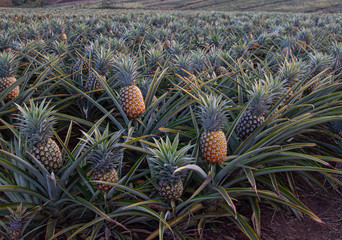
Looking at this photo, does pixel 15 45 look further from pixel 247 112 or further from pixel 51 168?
pixel 247 112

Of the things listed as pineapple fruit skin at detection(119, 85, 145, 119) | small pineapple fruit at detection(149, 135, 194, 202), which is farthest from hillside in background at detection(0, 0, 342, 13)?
small pineapple fruit at detection(149, 135, 194, 202)

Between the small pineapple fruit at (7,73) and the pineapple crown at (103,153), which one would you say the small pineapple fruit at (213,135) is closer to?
the pineapple crown at (103,153)

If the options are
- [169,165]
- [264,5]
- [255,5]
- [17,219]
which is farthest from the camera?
[264,5]

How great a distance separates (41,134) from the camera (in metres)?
1.67

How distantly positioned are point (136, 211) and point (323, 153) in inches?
83.9

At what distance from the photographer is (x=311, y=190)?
246 centimetres

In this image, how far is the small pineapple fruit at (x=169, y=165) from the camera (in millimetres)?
1583

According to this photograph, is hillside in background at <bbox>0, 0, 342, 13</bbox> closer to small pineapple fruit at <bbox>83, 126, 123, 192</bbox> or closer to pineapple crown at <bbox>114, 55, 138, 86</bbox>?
pineapple crown at <bbox>114, 55, 138, 86</bbox>

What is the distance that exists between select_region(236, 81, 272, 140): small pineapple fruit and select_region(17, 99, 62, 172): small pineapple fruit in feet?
4.78

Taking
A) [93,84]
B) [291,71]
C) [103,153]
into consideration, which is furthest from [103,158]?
[291,71]

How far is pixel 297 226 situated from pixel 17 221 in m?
2.02

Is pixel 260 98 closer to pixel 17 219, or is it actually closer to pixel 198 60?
pixel 198 60

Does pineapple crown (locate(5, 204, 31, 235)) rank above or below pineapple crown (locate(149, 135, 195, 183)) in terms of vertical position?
below

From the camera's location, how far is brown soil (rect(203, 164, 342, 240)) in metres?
1.95
